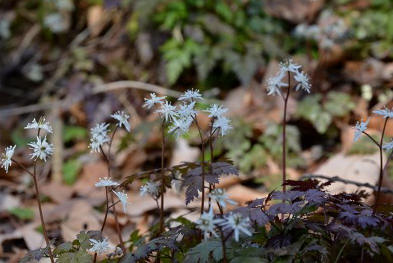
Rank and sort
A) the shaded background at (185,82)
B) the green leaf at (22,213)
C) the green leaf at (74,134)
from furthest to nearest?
the green leaf at (74,134)
the shaded background at (185,82)
the green leaf at (22,213)

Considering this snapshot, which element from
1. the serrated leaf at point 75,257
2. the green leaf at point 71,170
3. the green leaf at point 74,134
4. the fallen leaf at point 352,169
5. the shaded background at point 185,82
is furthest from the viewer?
the green leaf at point 74,134

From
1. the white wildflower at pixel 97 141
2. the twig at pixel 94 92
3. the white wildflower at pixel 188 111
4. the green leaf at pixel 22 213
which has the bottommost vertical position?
the green leaf at pixel 22 213

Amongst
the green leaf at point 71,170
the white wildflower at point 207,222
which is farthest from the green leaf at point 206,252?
the green leaf at point 71,170

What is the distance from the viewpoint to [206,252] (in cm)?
123

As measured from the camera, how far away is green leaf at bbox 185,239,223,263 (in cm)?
123

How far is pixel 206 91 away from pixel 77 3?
2.29 meters

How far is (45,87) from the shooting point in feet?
17.4

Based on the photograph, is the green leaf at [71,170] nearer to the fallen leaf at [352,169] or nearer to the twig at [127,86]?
the twig at [127,86]

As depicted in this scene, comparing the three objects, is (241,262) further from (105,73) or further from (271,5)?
(105,73)

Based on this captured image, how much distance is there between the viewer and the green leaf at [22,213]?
3277mm

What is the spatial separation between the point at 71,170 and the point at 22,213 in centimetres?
93

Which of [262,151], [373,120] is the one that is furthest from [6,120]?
[373,120]

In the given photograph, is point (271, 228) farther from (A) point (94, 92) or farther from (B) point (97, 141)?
(A) point (94, 92)

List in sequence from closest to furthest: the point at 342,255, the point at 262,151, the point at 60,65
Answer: the point at 342,255, the point at 262,151, the point at 60,65
